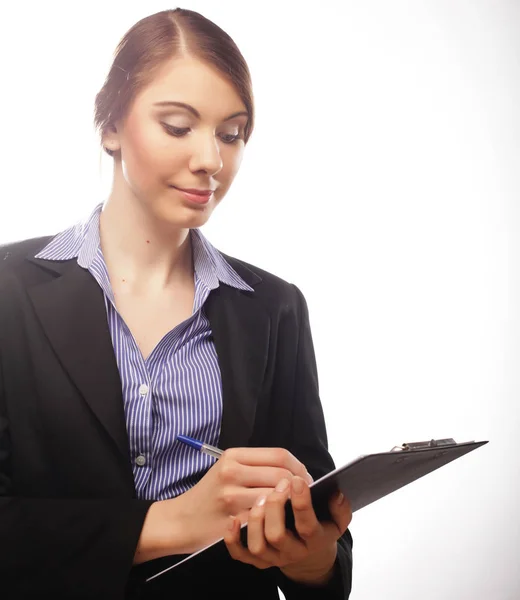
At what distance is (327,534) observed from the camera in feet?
3.90

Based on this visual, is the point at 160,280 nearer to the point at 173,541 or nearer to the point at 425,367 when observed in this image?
the point at 173,541

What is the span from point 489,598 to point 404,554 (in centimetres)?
47

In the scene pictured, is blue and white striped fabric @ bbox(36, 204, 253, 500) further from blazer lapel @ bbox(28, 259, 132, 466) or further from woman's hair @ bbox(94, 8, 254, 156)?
woman's hair @ bbox(94, 8, 254, 156)

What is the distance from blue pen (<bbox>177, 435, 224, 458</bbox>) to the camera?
126cm

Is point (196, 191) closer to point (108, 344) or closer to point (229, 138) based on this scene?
point (229, 138)

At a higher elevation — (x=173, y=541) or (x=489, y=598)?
(x=173, y=541)

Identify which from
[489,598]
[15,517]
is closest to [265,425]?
[15,517]

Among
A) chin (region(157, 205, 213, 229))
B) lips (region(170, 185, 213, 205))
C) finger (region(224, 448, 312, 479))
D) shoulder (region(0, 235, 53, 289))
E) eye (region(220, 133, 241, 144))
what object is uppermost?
eye (region(220, 133, 241, 144))

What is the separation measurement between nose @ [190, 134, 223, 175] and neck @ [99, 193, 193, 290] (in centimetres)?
15

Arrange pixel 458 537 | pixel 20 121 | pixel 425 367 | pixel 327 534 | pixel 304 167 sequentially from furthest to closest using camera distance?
1. pixel 458 537
2. pixel 425 367
3. pixel 304 167
4. pixel 20 121
5. pixel 327 534

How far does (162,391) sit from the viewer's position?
1.36 metres

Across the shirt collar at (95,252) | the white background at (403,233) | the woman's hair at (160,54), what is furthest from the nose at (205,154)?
the white background at (403,233)

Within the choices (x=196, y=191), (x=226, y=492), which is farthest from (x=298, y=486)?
(x=196, y=191)

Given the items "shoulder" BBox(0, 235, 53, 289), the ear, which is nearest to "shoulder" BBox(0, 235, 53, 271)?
"shoulder" BBox(0, 235, 53, 289)
